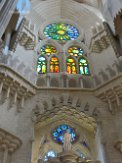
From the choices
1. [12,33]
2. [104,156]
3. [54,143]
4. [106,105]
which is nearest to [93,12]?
[12,33]

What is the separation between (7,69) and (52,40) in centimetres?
440

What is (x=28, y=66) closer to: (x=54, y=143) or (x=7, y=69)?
(x=7, y=69)

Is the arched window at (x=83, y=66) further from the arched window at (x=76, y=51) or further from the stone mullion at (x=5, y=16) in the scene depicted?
the stone mullion at (x=5, y=16)

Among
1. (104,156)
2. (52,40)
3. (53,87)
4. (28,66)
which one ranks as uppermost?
(52,40)

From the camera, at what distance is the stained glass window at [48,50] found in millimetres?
12784

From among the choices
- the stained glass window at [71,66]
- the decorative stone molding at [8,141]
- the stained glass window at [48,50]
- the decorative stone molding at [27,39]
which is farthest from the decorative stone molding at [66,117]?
the decorative stone molding at [27,39]

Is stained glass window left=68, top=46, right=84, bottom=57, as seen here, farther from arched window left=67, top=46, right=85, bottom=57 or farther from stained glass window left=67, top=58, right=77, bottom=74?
stained glass window left=67, top=58, right=77, bottom=74

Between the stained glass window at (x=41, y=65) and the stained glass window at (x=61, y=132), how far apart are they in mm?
2694

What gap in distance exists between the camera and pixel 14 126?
916 centimetres

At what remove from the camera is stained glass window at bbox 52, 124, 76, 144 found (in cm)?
1150

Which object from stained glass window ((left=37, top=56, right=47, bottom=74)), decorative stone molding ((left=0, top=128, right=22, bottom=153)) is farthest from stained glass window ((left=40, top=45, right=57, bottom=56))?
decorative stone molding ((left=0, top=128, right=22, bottom=153))

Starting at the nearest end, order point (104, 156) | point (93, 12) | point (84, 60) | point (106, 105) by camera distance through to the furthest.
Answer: point (104, 156) → point (106, 105) → point (84, 60) → point (93, 12)

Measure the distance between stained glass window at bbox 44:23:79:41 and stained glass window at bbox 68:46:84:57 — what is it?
795 millimetres

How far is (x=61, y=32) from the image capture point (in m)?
14.2
